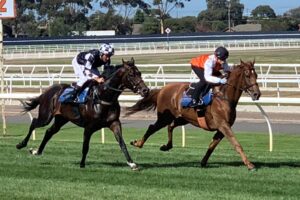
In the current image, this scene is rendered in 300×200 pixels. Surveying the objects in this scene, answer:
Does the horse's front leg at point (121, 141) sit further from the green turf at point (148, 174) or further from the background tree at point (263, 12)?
the background tree at point (263, 12)

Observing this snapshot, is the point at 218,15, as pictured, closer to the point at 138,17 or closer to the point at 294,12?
the point at 138,17

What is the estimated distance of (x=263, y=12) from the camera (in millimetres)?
149250

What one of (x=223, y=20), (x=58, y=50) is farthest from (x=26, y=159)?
(x=223, y=20)

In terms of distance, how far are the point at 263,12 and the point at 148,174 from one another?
468 feet

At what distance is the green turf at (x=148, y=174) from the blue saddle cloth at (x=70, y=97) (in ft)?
2.97

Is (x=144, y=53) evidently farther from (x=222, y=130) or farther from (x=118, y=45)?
(x=222, y=130)

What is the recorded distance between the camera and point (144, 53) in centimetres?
6288

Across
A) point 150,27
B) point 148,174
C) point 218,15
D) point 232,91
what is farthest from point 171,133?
point 218,15

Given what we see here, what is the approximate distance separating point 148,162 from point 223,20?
4978 inches

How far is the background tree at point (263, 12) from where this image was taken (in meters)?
148

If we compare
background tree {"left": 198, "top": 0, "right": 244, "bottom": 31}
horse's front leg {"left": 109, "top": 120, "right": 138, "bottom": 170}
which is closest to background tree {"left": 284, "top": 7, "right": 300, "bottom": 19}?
background tree {"left": 198, "top": 0, "right": 244, "bottom": 31}

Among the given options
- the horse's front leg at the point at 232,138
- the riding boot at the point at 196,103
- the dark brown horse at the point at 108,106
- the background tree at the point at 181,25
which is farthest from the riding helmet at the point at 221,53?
the background tree at the point at 181,25

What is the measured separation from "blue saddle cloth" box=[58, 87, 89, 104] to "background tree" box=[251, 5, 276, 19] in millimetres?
138722

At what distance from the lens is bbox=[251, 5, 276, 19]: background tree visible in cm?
14766
